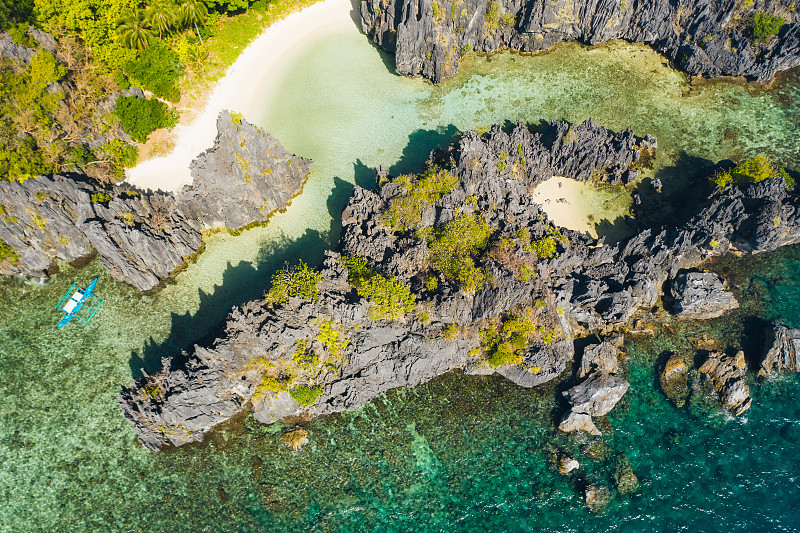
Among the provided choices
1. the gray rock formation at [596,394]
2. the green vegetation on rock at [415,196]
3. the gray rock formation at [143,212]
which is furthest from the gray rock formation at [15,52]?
the gray rock formation at [596,394]

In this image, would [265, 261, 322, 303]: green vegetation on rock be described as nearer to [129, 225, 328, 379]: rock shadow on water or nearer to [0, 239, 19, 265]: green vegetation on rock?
[129, 225, 328, 379]: rock shadow on water

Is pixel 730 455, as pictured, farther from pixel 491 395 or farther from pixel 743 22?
pixel 743 22

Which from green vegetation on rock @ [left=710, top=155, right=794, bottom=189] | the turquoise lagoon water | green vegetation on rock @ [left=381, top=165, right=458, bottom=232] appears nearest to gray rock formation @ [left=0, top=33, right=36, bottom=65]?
the turquoise lagoon water

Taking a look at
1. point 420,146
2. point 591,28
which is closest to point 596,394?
point 420,146

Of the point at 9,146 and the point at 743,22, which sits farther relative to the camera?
the point at 743,22

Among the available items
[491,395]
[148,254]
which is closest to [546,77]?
[491,395]

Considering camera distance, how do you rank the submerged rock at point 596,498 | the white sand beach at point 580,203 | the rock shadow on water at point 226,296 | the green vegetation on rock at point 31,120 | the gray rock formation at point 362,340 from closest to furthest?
the submerged rock at point 596,498, the gray rock formation at point 362,340, the rock shadow on water at point 226,296, the green vegetation on rock at point 31,120, the white sand beach at point 580,203

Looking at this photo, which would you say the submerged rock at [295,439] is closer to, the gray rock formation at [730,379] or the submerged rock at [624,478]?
the submerged rock at [624,478]
